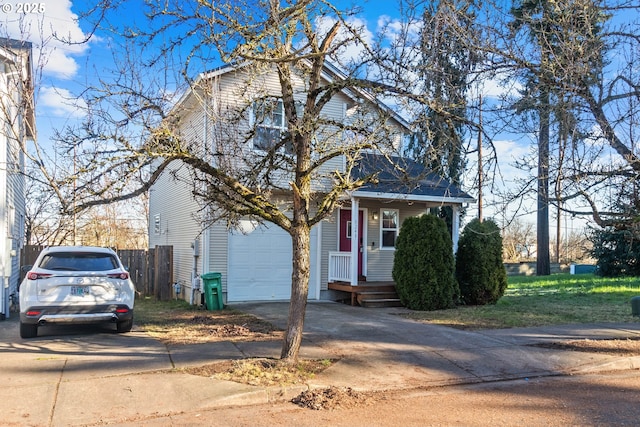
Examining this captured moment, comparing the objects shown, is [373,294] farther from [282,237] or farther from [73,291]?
[73,291]

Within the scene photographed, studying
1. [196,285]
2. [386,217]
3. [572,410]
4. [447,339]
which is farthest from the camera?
[386,217]

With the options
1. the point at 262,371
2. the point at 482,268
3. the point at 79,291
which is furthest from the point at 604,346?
the point at 79,291

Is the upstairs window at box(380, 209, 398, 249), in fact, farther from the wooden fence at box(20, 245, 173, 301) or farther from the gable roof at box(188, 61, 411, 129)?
the wooden fence at box(20, 245, 173, 301)

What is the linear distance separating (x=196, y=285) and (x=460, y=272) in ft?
23.7

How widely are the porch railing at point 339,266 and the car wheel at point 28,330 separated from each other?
7.94 m

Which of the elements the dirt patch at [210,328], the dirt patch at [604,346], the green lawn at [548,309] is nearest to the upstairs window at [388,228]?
the green lawn at [548,309]

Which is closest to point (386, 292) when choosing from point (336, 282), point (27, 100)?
point (336, 282)

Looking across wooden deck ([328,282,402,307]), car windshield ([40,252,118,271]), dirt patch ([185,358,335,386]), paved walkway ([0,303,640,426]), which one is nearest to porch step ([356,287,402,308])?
wooden deck ([328,282,402,307])

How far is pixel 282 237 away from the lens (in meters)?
14.9

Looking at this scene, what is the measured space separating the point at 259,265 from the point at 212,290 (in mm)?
1722

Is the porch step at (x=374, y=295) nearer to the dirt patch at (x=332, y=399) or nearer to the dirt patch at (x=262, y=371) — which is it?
the dirt patch at (x=262, y=371)

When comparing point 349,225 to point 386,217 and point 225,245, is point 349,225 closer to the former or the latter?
point 386,217

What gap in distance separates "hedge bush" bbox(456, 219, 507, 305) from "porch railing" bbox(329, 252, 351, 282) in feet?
10.0

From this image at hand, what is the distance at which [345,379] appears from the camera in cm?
677
